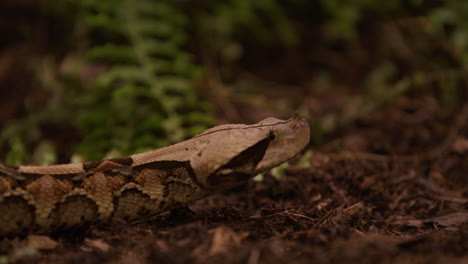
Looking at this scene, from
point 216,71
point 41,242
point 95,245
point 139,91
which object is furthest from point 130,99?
point 95,245

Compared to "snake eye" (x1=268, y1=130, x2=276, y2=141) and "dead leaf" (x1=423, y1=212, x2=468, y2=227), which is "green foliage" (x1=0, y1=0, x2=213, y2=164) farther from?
"dead leaf" (x1=423, y1=212, x2=468, y2=227)

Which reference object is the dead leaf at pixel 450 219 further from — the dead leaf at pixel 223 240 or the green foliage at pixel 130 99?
the green foliage at pixel 130 99

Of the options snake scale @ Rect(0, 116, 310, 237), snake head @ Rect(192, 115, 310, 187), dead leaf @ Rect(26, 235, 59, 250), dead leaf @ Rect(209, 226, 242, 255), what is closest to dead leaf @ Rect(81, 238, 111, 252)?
dead leaf @ Rect(26, 235, 59, 250)

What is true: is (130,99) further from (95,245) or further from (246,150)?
(95,245)

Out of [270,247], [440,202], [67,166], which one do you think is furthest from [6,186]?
[440,202]

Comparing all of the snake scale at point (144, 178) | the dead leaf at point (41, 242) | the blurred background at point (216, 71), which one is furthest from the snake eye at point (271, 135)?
the blurred background at point (216, 71)

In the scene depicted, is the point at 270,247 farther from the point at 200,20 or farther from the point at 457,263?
the point at 200,20
